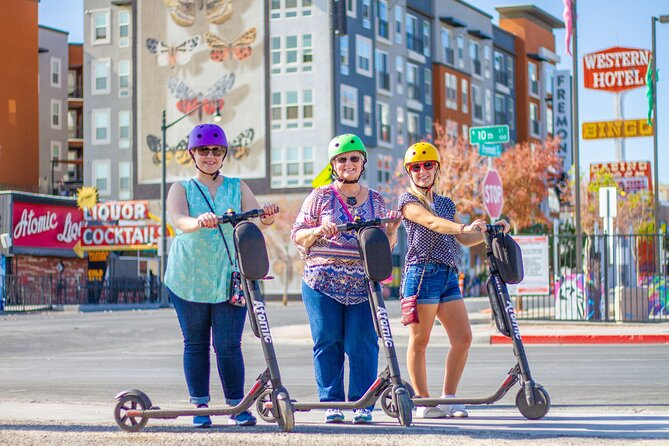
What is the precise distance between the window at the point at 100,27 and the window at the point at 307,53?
12751mm

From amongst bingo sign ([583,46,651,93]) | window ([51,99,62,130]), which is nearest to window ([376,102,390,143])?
bingo sign ([583,46,651,93])

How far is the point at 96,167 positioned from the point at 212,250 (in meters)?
60.7

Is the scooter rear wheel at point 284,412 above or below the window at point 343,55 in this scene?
below

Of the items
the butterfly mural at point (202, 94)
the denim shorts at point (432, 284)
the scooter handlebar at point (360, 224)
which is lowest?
the denim shorts at point (432, 284)

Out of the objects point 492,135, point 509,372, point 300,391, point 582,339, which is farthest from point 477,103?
point 509,372

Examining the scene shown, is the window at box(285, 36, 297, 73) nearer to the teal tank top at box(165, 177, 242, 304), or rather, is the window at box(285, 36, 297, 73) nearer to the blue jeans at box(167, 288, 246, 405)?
the teal tank top at box(165, 177, 242, 304)

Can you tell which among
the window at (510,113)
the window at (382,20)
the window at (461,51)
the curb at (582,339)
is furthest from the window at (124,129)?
the curb at (582,339)

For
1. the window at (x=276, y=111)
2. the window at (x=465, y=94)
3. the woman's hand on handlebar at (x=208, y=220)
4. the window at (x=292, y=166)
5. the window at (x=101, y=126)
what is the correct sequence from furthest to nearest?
the window at (x=465, y=94)
the window at (x=101, y=126)
the window at (x=276, y=111)
the window at (x=292, y=166)
the woman's hand on handlebar at (x=208, y=220)

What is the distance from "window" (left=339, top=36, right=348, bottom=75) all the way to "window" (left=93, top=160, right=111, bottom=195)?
48.5 ft

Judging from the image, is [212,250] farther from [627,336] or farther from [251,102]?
[251,102]

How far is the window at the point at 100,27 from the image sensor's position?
67188mm

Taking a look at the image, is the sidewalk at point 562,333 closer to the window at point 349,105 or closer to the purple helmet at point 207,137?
the purple helmet at point 207,137

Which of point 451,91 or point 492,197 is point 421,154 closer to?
point 492,197

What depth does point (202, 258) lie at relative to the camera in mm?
7676
